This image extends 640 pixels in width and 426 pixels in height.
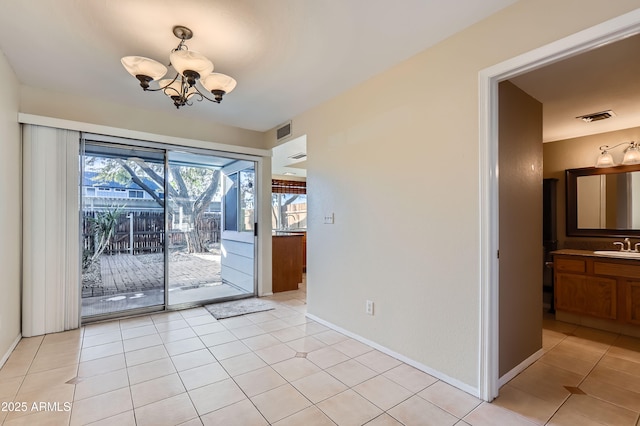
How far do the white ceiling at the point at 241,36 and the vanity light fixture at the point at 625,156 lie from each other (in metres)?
3.05

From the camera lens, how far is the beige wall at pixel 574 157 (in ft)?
12.2

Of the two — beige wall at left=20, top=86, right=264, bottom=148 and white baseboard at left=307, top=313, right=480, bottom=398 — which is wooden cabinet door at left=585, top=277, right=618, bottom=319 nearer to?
white baseboard at left=307, top=313, right=480, bottom=398

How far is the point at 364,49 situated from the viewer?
240 cm

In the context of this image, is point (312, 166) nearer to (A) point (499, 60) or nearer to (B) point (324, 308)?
(B) point (324, 308)

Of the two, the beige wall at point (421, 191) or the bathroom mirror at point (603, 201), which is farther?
the bathroom mirror at point (603, 201)

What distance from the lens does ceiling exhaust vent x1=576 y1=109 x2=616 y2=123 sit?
324 cm

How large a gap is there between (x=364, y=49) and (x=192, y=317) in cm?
345

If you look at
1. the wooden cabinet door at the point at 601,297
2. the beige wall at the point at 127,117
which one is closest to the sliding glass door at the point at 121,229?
the beige wall at the point at 127,117

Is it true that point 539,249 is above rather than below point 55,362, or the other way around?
above

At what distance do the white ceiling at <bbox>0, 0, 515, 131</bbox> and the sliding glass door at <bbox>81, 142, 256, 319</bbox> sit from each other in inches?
38.9

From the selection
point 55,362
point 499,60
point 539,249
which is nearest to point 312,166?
point 499,60

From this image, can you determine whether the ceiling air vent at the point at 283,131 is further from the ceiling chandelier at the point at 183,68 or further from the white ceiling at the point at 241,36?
the ceiling chandelier at the point at 183,68

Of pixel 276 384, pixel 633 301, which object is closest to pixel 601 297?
pixel 633 301

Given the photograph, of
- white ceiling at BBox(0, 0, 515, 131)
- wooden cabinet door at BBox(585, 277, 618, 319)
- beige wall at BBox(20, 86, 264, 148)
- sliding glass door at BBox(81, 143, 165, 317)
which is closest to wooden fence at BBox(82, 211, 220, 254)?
sliding glass door at BBox(81, 143, 165, 317)
